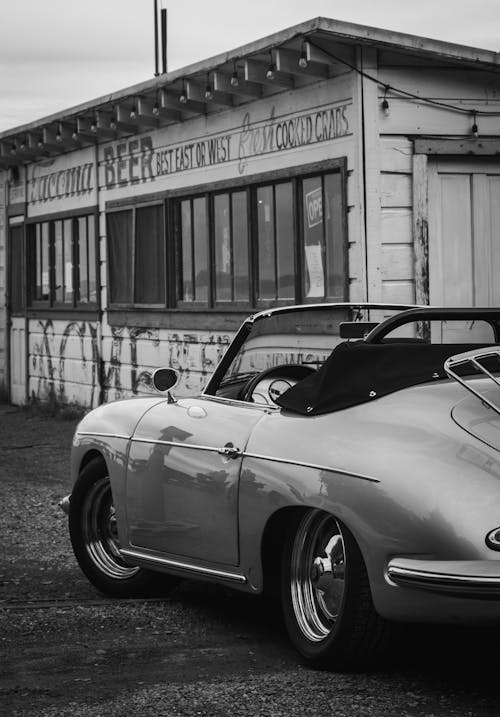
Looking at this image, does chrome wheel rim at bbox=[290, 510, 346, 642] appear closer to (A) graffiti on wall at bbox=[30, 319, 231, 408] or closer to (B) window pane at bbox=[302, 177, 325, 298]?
(B) window pane at bbox=[302, 177, 325, 298]

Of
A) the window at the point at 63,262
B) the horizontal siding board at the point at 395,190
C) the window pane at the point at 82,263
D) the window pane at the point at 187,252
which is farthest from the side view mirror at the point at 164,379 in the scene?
the window pane at the point at 82,263

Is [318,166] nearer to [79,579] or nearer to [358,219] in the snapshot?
[358,219]

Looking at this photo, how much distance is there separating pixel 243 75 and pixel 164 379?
671 centimetres

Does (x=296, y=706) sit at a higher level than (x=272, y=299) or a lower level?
lower

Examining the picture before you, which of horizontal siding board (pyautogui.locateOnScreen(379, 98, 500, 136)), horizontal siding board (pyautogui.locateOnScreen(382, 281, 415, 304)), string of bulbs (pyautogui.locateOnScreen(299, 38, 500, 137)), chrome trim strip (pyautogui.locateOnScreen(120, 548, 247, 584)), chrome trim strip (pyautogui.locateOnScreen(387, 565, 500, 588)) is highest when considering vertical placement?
A: string of bulbs (pyautogui.locateOnScreen(299, 38, 500, 137))

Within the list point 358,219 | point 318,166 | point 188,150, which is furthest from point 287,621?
point 188,150

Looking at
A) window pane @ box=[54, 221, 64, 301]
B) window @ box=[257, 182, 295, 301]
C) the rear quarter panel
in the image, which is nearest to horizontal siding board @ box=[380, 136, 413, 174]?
window @ box=[257, 182, 295, 301]

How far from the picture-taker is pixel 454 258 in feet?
38.0

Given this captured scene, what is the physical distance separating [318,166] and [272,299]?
1.59 m

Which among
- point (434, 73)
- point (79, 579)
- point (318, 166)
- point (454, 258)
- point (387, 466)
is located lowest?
point (79, 579)

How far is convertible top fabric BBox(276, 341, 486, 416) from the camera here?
15.9 feet

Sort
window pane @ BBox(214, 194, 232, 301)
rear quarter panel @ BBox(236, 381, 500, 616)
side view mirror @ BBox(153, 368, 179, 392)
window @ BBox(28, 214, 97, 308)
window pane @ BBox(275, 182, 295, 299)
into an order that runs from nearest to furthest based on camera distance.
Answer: rear quarter panel @ BBox(236, 381, 500, 616) → side view mirror @ BBox(153, 368, 179, 392) → window pane @ BBox(275, 182, 295, 299) → window pane @ BBox(214, 194, 232, 301) → window @ BBox(28, 214, 97, 308)

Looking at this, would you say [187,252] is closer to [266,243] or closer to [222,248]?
[222,248]

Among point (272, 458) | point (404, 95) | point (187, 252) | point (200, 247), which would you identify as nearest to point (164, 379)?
point (272, 458)
